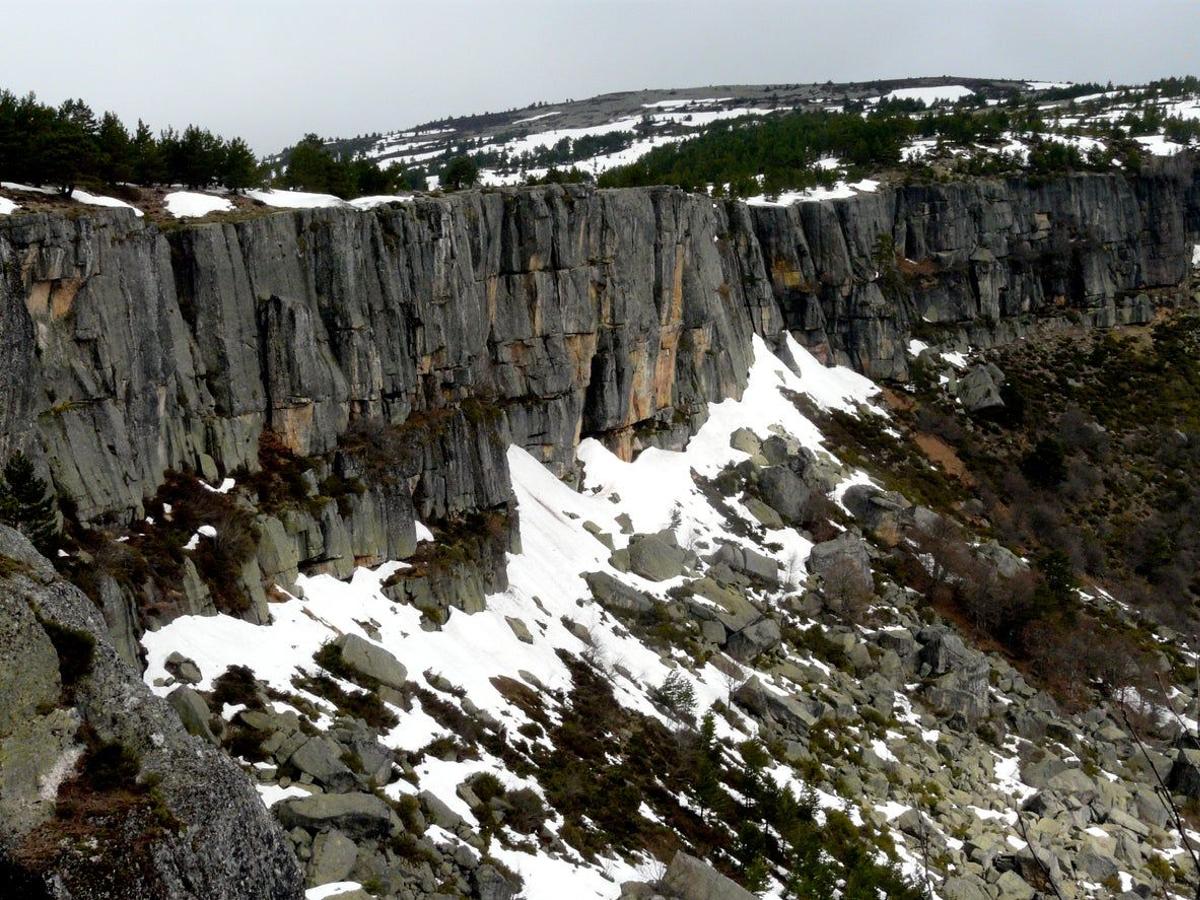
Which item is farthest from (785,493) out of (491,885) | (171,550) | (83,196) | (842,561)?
(491,885)

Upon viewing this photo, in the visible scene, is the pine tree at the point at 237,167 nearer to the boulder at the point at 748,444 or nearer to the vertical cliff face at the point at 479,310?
the vertical cliff face at the point at 479,310

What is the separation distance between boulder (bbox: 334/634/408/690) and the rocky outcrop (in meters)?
12.4

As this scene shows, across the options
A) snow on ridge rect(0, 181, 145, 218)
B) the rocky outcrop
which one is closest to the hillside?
the rocky outcrop

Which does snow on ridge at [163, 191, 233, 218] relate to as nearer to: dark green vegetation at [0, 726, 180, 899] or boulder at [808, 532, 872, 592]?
dark green vegetation at [0, 726, 180, 899]

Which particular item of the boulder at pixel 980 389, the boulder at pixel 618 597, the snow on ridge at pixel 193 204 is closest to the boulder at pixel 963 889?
the boulder at pixel 618 597

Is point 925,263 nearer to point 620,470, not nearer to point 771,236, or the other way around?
point 771,236

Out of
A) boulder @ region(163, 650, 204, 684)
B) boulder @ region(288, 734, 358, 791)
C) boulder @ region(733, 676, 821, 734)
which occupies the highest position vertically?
boulder @ region(163, 650, 204, 684)

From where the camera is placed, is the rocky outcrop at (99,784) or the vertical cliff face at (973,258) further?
the vertical cliff face at (973,258)

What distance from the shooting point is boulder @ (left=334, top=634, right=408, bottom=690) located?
91.2 feet

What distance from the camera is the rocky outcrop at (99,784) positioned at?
1227 centimetres

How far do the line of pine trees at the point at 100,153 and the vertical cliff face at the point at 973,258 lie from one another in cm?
4970

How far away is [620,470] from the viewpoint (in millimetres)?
54562

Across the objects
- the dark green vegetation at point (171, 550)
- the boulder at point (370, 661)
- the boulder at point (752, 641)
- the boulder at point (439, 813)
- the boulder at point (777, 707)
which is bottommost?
the boulder at point (777, 707)

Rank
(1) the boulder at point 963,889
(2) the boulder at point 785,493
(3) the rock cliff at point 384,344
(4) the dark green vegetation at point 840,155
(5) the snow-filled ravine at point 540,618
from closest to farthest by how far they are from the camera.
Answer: (5) the snow-filled ravine at point 540,618
(3) the rock cliff at point 384,344
(1) the boulder at point 963,889
(2) the boulder at point 785,493
(4) the dark green vegetation at point 840,155
